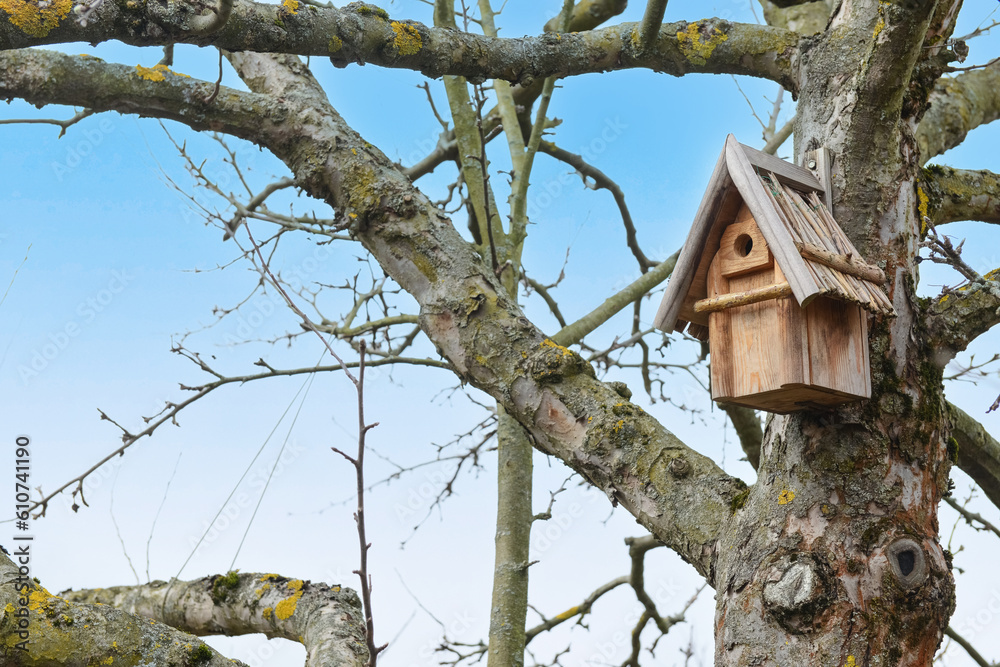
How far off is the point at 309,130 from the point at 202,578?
5.41ft

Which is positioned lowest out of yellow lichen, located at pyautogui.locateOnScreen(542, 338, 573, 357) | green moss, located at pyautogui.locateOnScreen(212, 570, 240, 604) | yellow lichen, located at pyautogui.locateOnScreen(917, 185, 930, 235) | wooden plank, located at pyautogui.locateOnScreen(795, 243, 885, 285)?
green moss, located at pyautogui.locateOnScreen(212, 570, 240, 604)

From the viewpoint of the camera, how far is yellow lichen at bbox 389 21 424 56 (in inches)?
96.7

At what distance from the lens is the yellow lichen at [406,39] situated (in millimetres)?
2457

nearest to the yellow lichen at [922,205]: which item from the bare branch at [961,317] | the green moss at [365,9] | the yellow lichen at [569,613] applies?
the bare branch at [961,317]

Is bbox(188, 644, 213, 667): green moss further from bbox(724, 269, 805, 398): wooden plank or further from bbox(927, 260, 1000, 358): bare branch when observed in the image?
bbox(927, 260, 1000, 358): bare branch

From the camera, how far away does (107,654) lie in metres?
2.10

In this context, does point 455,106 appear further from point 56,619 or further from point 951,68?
point 56,619

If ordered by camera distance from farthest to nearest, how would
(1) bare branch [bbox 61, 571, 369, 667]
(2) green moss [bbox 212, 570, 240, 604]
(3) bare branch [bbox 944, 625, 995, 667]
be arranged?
(3) bare branch [bbox 944, 625, 995, 667] < (2) green moss [bbox 212, 570, 240, 604] < (1) bare branch [bbox 61, 571, 369, 667]

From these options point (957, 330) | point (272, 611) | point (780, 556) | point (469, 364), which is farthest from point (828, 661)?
point (272, 611)

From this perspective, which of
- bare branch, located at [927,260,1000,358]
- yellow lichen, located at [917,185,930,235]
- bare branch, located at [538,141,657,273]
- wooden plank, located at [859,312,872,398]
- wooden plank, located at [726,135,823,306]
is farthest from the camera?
bare branch, located at [538,141,657,273]

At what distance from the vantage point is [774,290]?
1802mm

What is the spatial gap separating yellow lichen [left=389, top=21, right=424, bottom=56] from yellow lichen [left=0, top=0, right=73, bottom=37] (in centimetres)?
89

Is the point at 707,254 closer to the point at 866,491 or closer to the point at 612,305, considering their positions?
the point at 866,491

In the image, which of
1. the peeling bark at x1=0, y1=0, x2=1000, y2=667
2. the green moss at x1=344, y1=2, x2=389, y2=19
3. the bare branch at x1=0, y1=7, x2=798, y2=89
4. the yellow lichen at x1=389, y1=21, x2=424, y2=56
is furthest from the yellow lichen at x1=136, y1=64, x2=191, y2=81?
the yellow lichen at x1=389, y1=21, x2=424, y2=56
